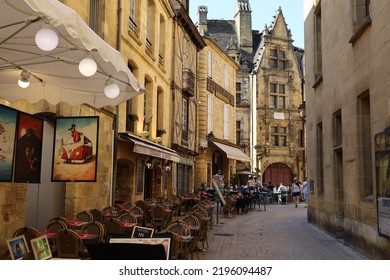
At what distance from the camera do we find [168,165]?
55.4 ft

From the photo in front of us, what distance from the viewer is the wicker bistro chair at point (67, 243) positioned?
531 centimetres

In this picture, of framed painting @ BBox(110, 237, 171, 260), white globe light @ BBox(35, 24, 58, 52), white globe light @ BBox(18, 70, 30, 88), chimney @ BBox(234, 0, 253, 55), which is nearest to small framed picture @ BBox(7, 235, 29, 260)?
framed painting @ BBox(110, 237, 171, 260)

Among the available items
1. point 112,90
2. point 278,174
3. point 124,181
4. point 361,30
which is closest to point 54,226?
point 112,90

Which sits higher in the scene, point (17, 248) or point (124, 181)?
point (124, 181)

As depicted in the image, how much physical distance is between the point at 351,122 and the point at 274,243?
2959 mm

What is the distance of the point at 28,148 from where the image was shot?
212 inches

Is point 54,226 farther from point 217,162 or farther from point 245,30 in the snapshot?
point 245,30

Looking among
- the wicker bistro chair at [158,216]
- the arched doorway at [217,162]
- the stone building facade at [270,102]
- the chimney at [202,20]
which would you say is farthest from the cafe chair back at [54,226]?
the chimney at [202,20]

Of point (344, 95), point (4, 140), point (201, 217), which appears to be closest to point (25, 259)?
point (4, 140)

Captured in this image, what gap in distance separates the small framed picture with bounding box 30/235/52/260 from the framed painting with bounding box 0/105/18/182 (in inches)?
63.5

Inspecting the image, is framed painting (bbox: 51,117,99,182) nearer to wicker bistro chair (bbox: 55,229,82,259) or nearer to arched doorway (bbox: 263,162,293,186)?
wicker bistro chair (bbox: 55,229,82,259)

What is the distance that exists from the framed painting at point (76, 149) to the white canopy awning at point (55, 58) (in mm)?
366

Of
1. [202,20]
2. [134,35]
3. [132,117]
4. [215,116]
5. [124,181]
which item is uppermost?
[202,20]

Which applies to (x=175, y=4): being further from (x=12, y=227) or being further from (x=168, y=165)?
(x=12, y=227)
